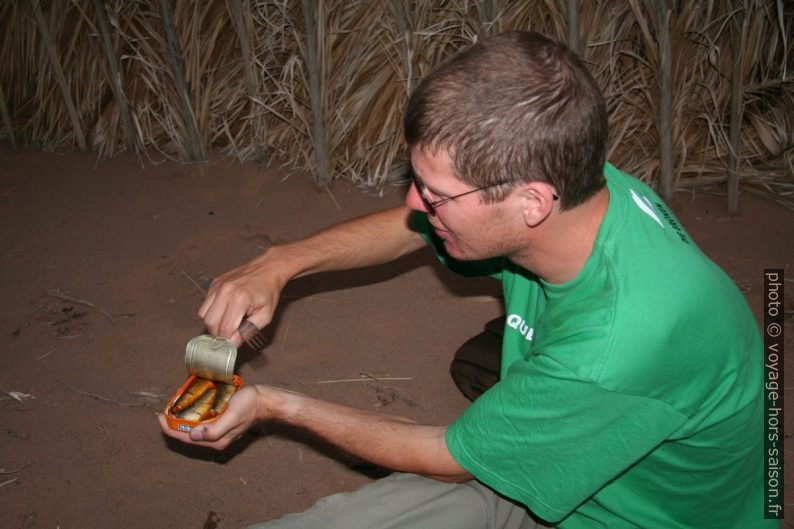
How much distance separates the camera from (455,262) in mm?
2195

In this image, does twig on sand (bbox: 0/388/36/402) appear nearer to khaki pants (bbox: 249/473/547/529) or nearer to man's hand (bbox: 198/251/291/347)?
man's hand (bbox: 198/251/291/347)

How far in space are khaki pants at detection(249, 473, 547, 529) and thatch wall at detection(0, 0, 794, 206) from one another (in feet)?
7.20

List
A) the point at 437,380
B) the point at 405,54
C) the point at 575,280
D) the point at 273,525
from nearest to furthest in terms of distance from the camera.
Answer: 1. the point at 575,280
2. the point at 273,525
3. the point at 437,380
4. the point at 405,54

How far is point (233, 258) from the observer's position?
343 cm

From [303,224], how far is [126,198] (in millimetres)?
1001

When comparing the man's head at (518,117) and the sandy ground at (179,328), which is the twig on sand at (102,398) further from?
A: the man's head at (518,117)

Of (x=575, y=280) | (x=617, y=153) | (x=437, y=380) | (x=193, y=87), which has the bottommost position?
(x=437, y=380)

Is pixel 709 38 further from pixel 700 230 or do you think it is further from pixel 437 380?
pixel 437 380

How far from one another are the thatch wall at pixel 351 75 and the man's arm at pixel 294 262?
150cm

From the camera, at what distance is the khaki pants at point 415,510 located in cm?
174

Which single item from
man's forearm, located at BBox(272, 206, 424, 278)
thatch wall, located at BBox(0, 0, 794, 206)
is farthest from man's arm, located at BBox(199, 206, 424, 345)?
thatch wall, located at BBox(0, 0, 794, 206)

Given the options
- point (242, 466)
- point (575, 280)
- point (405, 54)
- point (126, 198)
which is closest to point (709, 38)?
point (405, 54)

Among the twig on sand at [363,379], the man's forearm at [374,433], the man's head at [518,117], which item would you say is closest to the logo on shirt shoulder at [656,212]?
the man's head at [518,117]

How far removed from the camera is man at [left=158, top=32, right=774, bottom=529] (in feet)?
4.54
